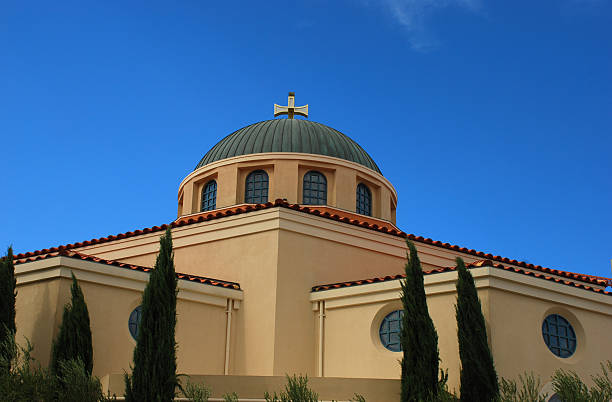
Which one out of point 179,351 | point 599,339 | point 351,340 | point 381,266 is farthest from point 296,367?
point 599,339

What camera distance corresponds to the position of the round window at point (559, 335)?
58.0 feet

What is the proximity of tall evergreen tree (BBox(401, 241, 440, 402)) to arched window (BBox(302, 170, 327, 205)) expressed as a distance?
28.9 ft

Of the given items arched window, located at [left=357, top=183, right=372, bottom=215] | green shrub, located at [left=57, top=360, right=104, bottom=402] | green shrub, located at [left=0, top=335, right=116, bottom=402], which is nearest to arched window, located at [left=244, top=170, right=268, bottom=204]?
arched window, located at [left=357, top=183, right=372, bottom=215]

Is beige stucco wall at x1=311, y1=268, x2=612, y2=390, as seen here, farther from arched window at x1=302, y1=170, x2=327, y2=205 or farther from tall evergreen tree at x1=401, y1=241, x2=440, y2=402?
arched window at x1=302, y1=170, x2=327, y2=205

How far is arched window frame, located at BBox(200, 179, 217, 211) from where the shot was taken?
25.3m

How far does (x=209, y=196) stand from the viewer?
2564 centimetres

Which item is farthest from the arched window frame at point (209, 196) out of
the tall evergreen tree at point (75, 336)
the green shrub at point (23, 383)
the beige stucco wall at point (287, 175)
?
the green shrub at point (23, 383)

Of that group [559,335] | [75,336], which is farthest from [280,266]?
[559,335]

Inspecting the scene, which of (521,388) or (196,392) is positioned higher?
(521,388)

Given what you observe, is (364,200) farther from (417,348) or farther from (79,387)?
(79,387)

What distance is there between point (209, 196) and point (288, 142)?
10.6 ft

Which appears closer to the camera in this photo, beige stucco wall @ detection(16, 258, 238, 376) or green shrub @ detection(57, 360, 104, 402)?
green shrub @ detection(57, 360, 104, 402)

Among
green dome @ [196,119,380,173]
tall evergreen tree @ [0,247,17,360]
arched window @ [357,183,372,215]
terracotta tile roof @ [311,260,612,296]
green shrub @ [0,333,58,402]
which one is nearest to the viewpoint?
green shrub @ [0,333,58,402]

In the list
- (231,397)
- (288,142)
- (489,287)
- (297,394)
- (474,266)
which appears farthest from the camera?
(288,142)
